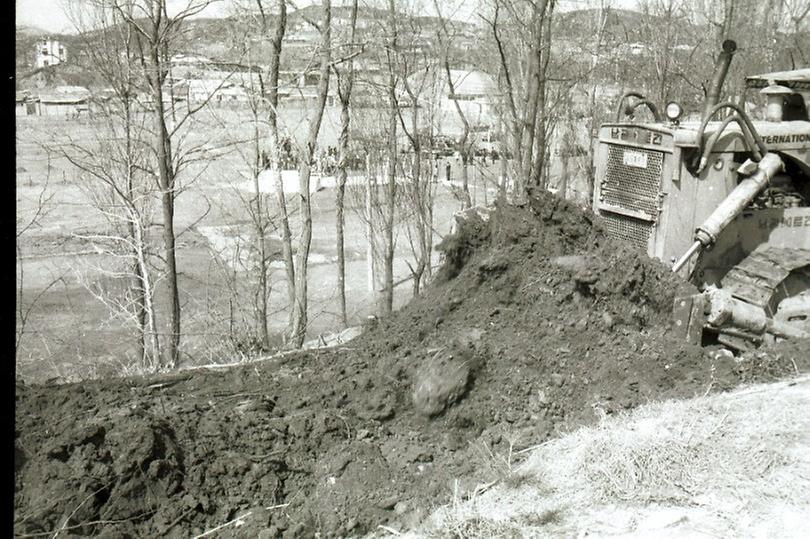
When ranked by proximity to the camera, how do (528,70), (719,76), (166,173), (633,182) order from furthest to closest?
(528,70) < (166,173) < (633,182) < (719,76)

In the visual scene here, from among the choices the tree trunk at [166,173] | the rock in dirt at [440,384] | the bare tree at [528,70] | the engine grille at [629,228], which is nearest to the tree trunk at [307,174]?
the tree trunk at [166,173]

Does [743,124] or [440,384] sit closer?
[440,384]

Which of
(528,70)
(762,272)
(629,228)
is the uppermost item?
(528,70)

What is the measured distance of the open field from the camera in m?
20.3

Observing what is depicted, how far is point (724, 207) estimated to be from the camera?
8.90 m

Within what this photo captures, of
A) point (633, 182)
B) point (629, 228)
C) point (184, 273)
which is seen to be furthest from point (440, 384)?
point (184, 273)

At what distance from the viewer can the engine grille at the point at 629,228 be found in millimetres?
9438

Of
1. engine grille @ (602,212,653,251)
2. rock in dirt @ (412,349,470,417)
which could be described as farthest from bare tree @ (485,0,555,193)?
rock in dirt @ (412,349,470,417)

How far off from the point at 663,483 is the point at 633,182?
16.0 feet

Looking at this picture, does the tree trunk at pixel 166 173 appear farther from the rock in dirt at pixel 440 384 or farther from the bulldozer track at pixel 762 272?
the bulldozer track at pixel 762 272

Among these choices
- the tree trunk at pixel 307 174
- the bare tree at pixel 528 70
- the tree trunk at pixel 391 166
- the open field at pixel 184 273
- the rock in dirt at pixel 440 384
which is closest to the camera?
the rock in dirt at pixel 440 384

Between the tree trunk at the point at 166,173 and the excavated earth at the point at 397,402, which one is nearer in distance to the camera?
the excavated earth at the point at 397,402

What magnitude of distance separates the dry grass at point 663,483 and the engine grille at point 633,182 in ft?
11.5

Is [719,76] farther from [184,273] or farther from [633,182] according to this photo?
[184,273]
